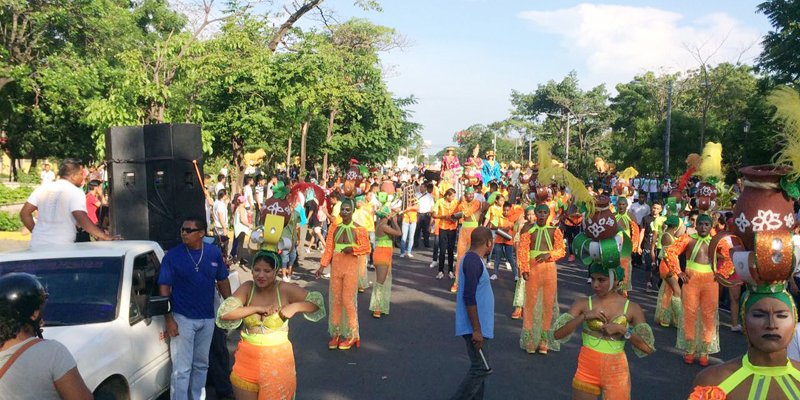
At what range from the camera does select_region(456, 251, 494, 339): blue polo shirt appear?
561 cm

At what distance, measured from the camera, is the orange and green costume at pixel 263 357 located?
4.51 meters

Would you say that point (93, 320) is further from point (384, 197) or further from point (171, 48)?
point (171, 48)

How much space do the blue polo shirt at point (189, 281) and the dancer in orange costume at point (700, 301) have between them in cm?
575

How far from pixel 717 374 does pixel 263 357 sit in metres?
2.88

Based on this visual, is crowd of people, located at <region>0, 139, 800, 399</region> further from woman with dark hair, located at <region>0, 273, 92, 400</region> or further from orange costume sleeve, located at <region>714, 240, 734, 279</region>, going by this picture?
woman with dark hair, located at <region>0, 273, 92, 400</region>

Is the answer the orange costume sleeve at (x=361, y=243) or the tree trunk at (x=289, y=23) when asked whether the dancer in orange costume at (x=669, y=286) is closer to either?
the orange costume sleeve at (x=361, y=243)

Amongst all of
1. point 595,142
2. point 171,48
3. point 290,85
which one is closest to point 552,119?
point 595,142

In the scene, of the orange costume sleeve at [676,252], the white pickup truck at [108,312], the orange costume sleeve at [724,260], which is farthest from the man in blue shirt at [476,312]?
the orange costume sleeve at [676,252]

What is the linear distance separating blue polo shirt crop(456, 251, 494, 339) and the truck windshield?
2.81 meters

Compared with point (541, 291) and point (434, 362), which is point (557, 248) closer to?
point (541, 291)

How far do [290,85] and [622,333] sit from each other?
1532 cm

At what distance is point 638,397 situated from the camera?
6609mm

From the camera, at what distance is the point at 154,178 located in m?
8.52

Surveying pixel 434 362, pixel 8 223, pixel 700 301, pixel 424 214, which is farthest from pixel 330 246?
pixel 8 223
